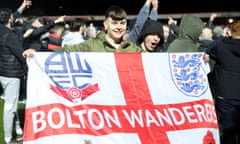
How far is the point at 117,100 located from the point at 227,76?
1.41 meters

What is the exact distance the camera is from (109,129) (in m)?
4.84

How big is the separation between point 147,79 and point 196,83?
577mm

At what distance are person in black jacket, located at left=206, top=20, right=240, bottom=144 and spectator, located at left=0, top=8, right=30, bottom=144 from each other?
2608 millimetres

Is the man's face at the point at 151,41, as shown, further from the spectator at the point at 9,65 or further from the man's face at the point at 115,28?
the spectator at the point at 9,65

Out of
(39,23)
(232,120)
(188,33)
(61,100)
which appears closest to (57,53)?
(61,100)

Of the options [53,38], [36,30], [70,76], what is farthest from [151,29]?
[53,38]

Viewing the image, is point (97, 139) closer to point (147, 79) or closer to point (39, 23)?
point (147, 79)

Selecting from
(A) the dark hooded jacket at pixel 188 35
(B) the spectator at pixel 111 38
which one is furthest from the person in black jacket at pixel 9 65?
(A) the dark hooded jacket at pixel 188 35

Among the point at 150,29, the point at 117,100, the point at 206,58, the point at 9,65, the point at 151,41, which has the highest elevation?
the point at 150,29

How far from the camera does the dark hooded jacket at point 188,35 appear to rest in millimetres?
5855

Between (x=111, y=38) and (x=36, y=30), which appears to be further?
(x=36, y=30)

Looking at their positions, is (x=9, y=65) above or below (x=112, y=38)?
below

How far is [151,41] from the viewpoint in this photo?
5.69m

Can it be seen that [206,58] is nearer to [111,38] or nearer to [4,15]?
[111,38]
